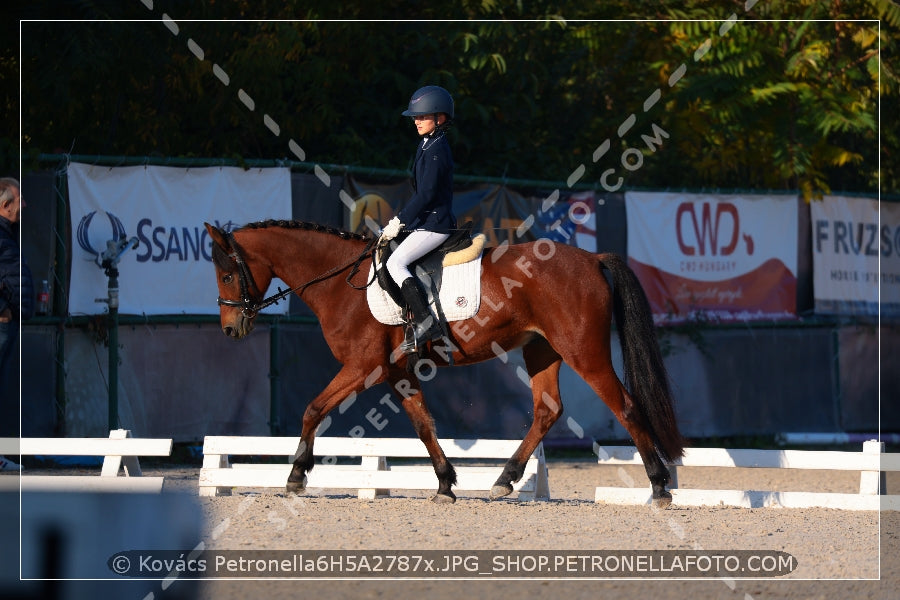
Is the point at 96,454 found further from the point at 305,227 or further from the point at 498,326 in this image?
the point at 498,326

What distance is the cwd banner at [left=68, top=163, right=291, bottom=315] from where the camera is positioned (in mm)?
12305

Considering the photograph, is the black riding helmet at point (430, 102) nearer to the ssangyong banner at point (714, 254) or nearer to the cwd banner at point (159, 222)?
the cwd banner at point (159, 222)

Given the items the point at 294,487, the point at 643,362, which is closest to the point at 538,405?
the point at 643,362


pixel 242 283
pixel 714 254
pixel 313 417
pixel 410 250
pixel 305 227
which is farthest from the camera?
pixel 714 254

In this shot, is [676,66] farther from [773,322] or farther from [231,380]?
[231,380]

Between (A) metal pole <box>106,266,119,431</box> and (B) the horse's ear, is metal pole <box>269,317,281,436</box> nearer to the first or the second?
(A) metal pole <box>106,266,119,431</box>

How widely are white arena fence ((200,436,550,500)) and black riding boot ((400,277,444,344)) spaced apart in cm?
95

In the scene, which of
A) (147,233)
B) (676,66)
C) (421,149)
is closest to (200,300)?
(147,233)

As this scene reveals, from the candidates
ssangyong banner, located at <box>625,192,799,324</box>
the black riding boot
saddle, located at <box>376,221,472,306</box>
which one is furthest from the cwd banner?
ssangyong banner, located at <box>625,192,799,324</box>

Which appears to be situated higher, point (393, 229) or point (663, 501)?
point (393, 229)

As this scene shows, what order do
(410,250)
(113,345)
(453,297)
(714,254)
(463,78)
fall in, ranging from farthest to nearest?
(463,78)
(714,254)
(113,345)
(453,297)
(410,250)

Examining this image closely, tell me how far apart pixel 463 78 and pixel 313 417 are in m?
10.2

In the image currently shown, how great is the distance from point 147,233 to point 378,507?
5.09 meters

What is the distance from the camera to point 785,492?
9.64 metres
